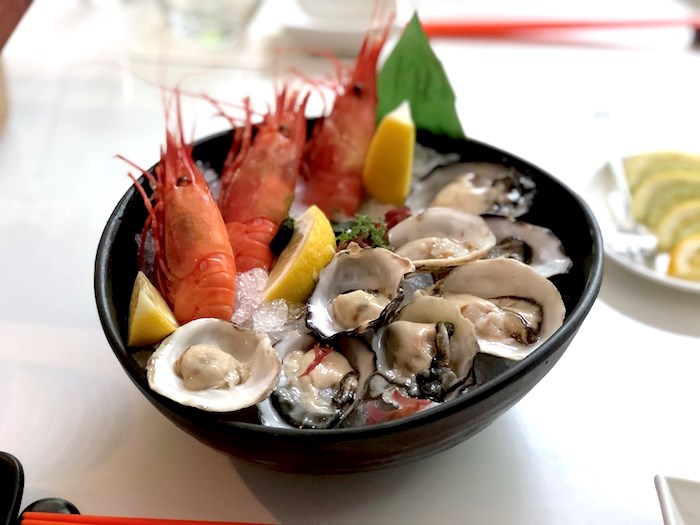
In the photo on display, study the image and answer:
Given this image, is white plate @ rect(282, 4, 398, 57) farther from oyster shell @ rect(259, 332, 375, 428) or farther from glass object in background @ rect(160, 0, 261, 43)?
oyster shell @ rect(259, 332, 375, 428)

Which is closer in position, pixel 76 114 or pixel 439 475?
pixel 439 475

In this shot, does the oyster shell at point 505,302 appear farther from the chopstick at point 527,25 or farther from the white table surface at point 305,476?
the chopstick at point 527,25

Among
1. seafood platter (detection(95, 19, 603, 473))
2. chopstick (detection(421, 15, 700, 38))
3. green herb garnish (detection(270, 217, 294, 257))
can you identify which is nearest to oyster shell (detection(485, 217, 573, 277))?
seafood platter (detection(95, 19, 603, 473))

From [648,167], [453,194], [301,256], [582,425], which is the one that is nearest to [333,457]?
[301,256]

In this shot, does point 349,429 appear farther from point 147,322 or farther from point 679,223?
point 679,223

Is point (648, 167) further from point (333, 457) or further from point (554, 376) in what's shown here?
point (333, 457)

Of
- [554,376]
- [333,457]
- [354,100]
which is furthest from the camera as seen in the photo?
[354,100]
